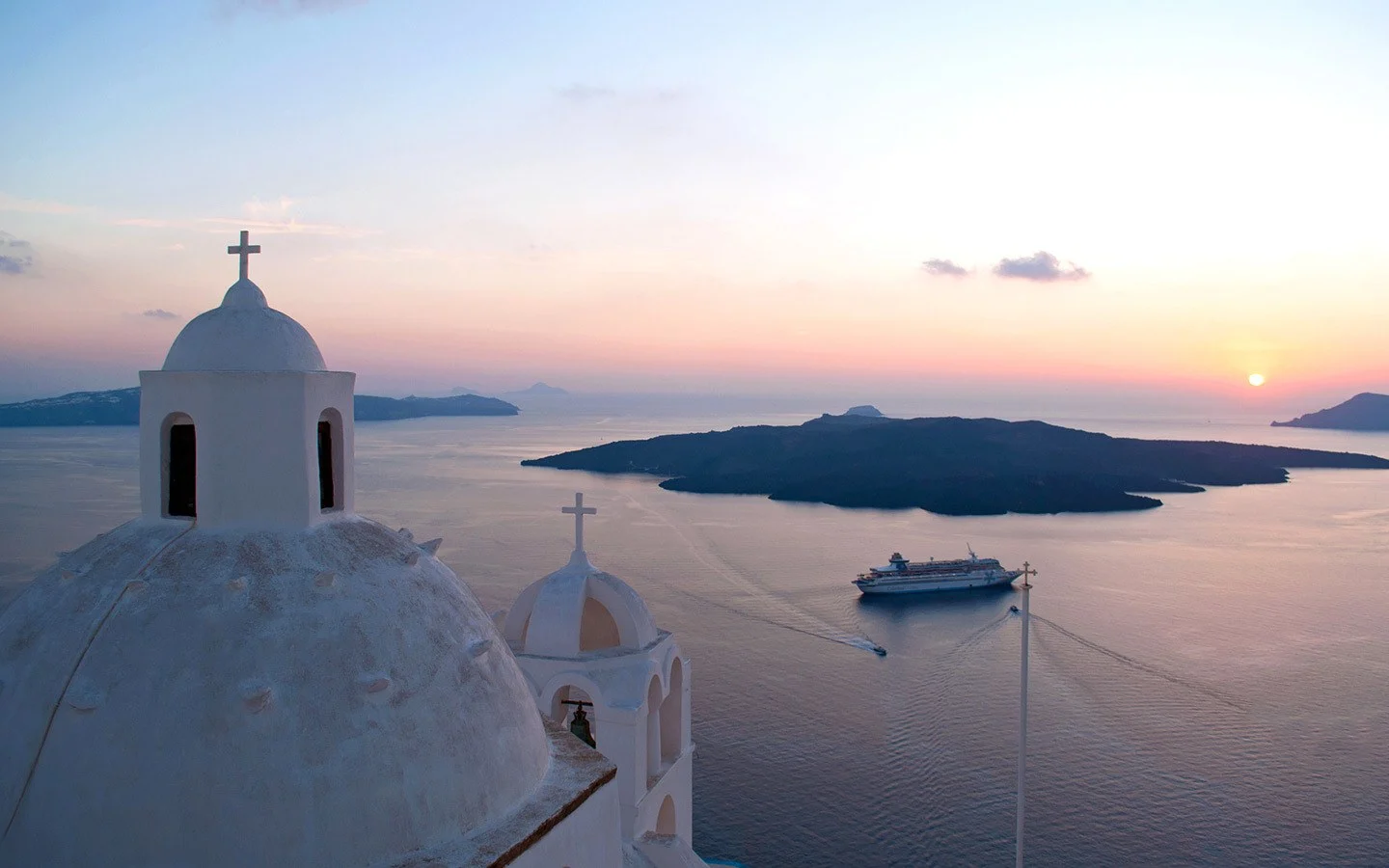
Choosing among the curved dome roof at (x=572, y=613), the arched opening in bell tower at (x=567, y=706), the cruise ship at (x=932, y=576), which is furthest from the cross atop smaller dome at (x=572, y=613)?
→ the cruise ship at (x=932, y=576)

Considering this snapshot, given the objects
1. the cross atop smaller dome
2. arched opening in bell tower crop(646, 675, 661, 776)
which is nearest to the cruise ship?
arched opening in bell tower crop(646, 675, 661, 776)

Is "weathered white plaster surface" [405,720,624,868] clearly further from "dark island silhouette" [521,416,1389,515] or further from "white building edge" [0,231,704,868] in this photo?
"dark island silhouette" [521,416,1389,515]

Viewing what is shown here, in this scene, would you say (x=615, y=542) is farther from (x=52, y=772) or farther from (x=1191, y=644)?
(x=52, y=772)

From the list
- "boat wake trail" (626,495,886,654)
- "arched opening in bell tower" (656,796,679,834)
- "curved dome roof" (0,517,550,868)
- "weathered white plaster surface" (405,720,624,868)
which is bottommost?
"boat wake trail" (626,495,886,654)

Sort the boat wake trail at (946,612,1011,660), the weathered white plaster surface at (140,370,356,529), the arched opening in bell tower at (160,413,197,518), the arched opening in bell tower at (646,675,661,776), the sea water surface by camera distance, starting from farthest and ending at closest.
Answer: the boat wake trail at (946,612,1011,660) < the sea water surface < the arched opening in bell tower at (646,675,661,776) < the arched opening in bell tower at (160,413,197,518) < the weathered white plaster surface at (140,370,356,529)

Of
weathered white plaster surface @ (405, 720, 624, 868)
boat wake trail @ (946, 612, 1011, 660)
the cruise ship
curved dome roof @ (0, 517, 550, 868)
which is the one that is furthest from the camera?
the cruise ship

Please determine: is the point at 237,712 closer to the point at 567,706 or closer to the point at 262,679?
the point at 262,679

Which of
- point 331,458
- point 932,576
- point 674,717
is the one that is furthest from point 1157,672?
point 331,458
